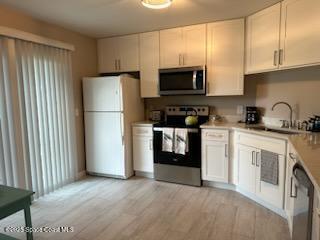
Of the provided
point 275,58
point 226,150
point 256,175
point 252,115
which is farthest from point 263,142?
point 275,58

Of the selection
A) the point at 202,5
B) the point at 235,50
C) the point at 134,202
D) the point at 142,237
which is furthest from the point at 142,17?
the point at 142,237

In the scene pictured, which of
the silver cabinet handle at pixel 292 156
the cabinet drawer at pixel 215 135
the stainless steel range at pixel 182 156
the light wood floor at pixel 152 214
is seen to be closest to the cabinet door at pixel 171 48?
the stainless steel range at pixel 182 156

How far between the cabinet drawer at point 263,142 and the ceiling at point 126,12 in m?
1.54

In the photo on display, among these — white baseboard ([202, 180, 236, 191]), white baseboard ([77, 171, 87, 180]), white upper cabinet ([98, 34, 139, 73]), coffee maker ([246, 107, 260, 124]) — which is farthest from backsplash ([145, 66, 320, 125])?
white baseboard ([77, 171, 87, 180])

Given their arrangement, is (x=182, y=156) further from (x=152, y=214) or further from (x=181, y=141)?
(x=152, y=214)

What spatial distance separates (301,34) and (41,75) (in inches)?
122

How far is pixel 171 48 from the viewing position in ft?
11.5

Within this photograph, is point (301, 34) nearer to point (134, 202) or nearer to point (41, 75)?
point (134, 202)

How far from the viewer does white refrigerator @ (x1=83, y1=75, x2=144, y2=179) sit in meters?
3.47

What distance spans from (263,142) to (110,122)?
7.21 feet

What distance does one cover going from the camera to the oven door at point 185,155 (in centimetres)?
322

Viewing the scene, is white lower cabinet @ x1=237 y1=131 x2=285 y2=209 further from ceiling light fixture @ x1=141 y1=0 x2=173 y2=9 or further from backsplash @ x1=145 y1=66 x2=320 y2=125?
ceiling light fixture @ x1=141 y1=0 x2=173 y2=9

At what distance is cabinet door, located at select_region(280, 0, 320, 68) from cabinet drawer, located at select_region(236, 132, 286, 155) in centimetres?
84

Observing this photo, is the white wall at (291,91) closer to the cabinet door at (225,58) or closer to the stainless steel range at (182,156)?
the cabinet door at (225,58)
